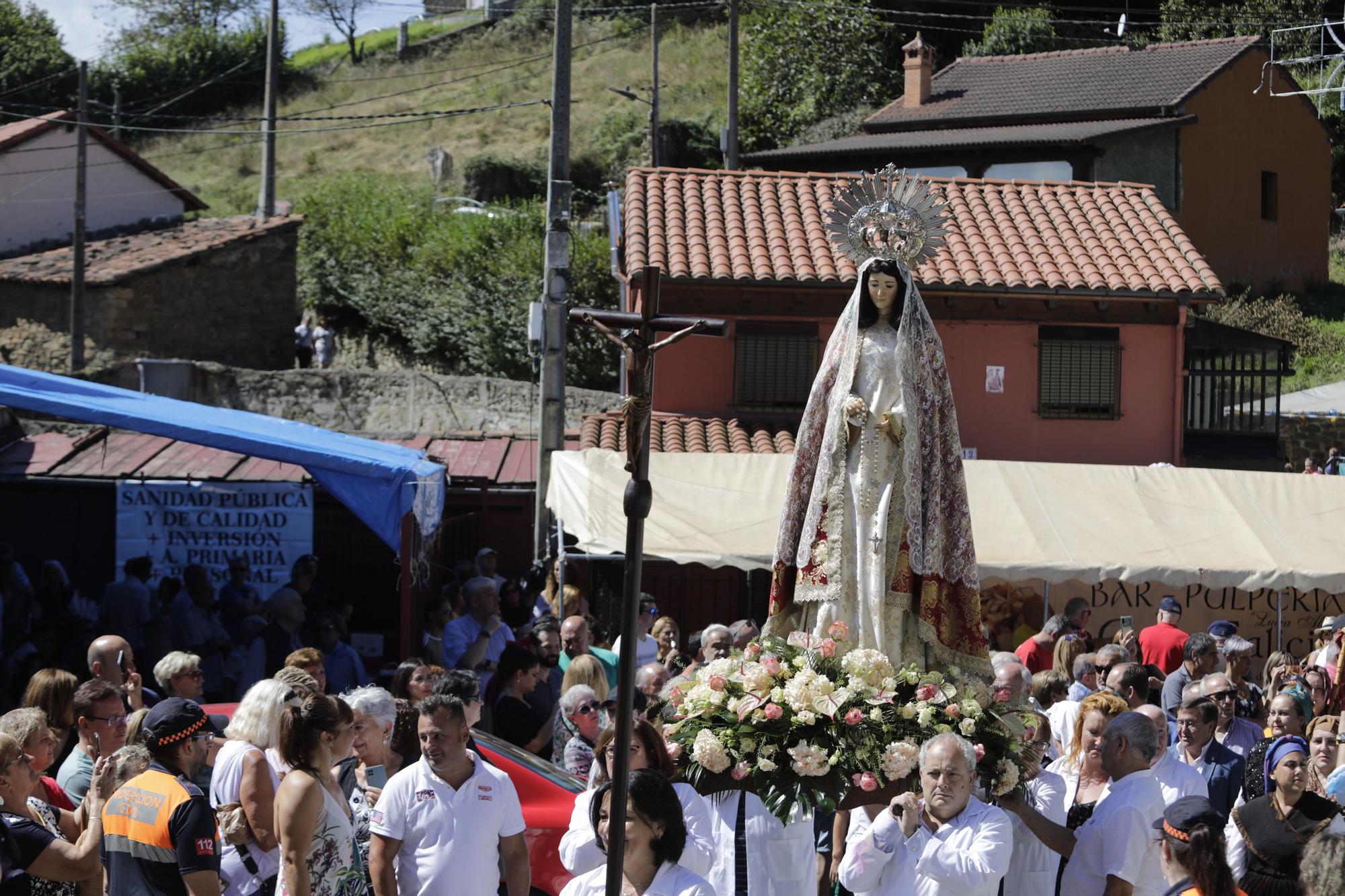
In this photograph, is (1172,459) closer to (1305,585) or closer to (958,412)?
(958,412)

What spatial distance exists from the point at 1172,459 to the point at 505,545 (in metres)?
8.25

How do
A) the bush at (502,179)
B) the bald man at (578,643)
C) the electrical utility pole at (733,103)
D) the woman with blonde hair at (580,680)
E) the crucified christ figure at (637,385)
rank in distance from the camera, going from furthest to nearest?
the bush at (502,179), the electrical utility pole at (733,103), the bald man at (578,643), the woman with blonde hair at (580,680), the crucified christ figure at (637,385)

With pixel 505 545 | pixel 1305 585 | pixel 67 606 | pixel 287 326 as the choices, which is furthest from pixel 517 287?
pixel 1305 585

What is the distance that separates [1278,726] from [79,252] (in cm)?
2302

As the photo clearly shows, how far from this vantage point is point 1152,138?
2950cm

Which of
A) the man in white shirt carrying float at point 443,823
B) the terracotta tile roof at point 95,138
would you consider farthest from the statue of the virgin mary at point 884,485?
the terracotta tile roof at point 95,138

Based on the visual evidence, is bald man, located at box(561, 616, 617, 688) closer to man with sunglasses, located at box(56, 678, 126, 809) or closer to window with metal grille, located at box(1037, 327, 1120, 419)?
man with sunglasses, located at box(56, 678, 126, 809)

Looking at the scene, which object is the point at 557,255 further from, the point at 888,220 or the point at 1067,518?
the point at 888,220

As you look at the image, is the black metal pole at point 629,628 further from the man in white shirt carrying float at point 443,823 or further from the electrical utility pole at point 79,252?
the electrical utility pole at point 79,252

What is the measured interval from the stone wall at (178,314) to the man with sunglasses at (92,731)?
840 inches

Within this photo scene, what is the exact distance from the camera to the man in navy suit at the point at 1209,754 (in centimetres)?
720

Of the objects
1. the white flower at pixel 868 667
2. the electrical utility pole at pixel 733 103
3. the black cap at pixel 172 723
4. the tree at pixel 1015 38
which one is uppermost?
the tree at pixel 1015 38

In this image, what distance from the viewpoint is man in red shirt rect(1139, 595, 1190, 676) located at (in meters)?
11.6

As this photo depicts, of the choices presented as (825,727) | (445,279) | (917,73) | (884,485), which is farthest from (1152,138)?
(825,727)
